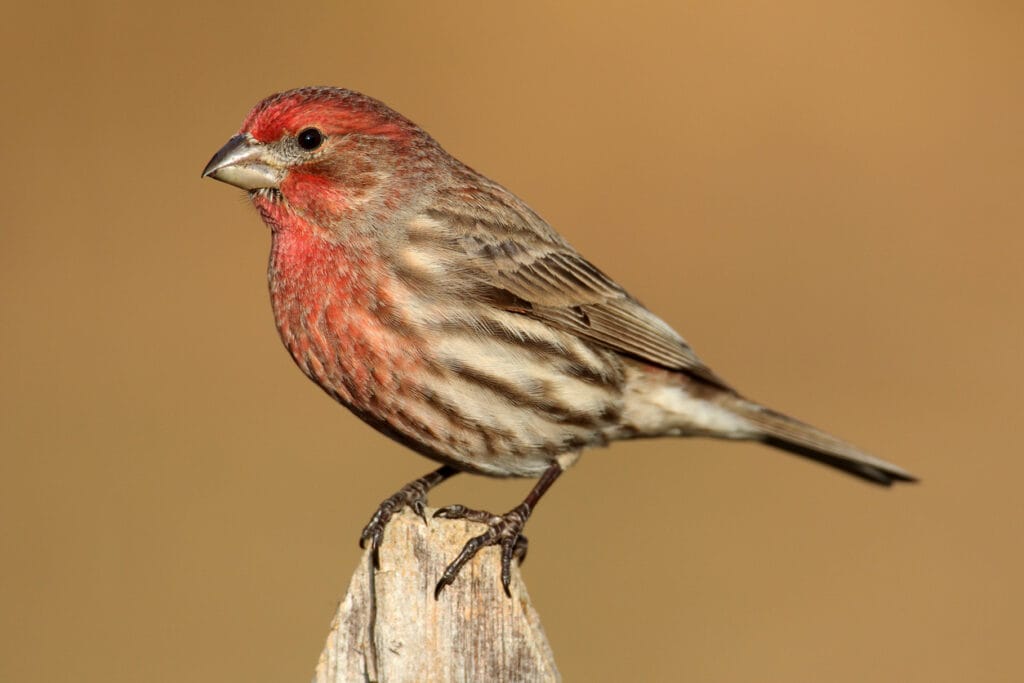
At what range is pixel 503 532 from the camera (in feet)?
16.8

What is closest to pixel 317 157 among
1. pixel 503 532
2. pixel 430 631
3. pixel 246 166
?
pixel 246 166

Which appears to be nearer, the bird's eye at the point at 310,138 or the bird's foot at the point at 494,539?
the bird's foot at the point at 494,539

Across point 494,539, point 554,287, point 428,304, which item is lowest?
point 494,539

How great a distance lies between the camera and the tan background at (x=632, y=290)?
8141 mm

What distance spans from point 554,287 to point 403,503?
3.47ft

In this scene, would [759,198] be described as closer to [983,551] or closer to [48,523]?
[983,551]

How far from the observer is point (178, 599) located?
809 centimetres

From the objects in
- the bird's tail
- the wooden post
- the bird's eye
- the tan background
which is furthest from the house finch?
the tan background

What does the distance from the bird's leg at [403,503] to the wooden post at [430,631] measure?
0.55 meters

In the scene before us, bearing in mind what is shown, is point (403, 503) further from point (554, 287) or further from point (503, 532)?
point (554, 287)

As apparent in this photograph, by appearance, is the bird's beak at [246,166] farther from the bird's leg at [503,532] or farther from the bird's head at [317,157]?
the bird's leg at [503,532]

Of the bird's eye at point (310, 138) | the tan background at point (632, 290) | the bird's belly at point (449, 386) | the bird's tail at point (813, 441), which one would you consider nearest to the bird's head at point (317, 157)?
the bird's eye at point (310, 138)

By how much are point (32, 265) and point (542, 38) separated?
12.5 ft

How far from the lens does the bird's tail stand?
22.2 feet
